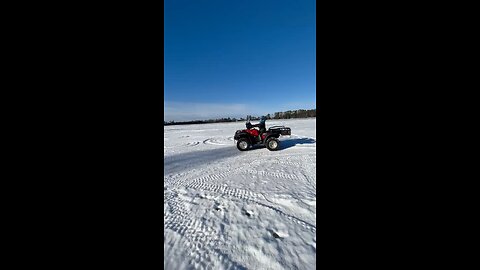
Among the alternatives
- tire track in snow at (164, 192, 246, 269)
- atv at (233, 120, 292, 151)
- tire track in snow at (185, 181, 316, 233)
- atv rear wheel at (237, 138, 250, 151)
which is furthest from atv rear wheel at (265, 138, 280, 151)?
tire track in snow at (164, 192, 246, 269)

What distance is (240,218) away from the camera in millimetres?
2516

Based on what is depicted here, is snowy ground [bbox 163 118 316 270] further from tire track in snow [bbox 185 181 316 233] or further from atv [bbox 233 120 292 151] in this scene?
atv [bbox 233 120 292 151]

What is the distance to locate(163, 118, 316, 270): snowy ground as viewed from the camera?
1899mm

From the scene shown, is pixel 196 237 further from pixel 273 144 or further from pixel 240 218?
pixel 273 144

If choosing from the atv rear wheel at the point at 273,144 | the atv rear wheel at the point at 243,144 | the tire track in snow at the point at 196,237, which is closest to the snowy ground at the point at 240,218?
the tire track in snow at the point at 196,237

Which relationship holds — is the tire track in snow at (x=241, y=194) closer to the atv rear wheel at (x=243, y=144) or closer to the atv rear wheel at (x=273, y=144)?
the atv rear wheel at (x=243, y=144)

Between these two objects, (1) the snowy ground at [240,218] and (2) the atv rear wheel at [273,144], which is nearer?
(1) the snowy ground at [240,218]

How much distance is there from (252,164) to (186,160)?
6.88 ft

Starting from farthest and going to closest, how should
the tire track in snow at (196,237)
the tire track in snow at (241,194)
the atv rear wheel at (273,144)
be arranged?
the atv rear wheel at (273,144), the tire track in snow at (241,194), the tire track in snow at (196,237)

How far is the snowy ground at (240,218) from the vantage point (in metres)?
1.90
